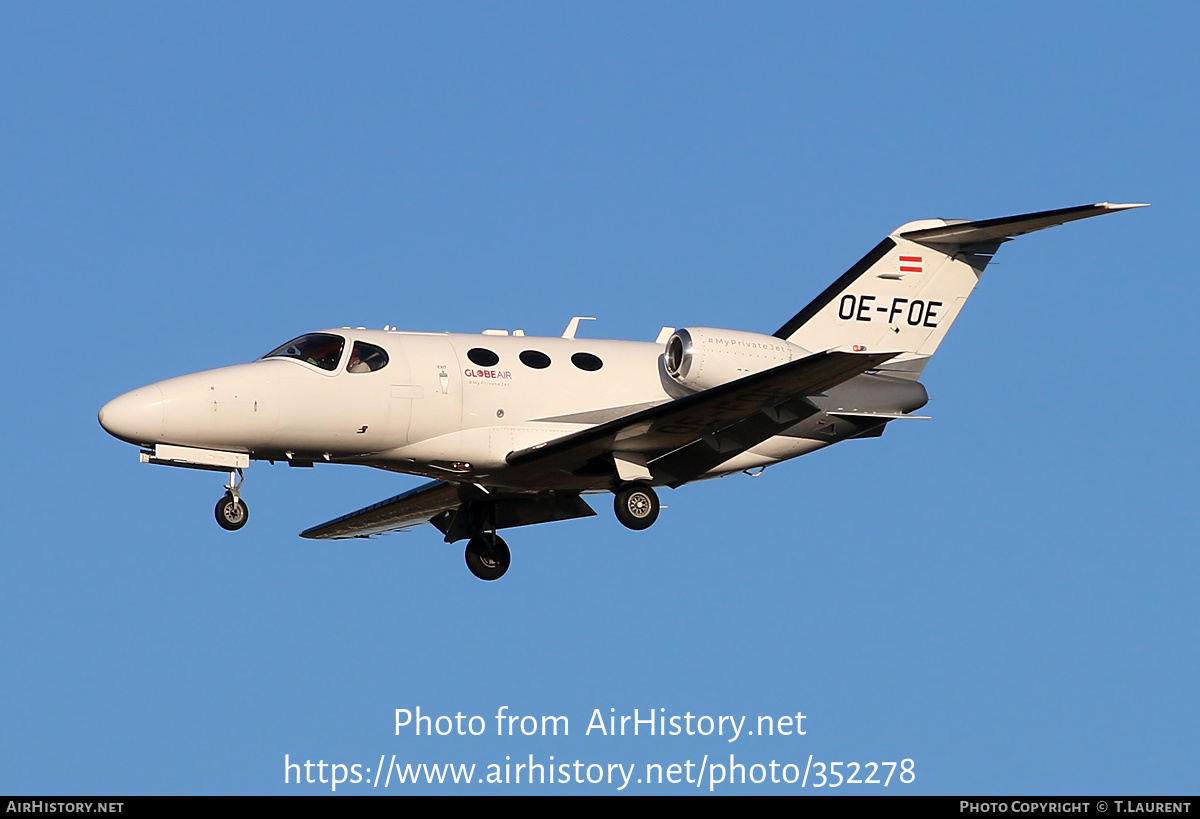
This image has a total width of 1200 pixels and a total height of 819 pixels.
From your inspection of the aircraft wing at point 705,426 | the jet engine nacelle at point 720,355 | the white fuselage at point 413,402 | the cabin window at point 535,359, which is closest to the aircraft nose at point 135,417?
the white fuselage at point 413,402

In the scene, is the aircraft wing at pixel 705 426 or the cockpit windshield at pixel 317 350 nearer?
the aircraft wing at pixel 705 426

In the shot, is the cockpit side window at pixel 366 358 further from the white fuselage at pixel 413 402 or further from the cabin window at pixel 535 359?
the cabin window at pixel 535 359

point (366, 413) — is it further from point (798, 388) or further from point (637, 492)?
point (798, 388)

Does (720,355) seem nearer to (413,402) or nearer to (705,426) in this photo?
(705,426)

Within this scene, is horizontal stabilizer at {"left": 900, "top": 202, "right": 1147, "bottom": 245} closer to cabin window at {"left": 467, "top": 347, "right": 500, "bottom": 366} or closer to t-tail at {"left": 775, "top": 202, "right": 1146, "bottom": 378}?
t-tail at {"left": 775, "top": 202, "right": 1146, "bottom": 378}

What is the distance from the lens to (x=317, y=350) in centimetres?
2430

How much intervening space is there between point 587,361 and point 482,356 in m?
1.65

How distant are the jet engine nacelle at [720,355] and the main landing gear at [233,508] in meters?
6.51

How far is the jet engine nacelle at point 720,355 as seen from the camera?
2480cm

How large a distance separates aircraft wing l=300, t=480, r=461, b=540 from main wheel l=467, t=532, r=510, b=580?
0.81 m

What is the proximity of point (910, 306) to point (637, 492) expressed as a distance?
5.69m

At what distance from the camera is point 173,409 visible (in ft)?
76.9

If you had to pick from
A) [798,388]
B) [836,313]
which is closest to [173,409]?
[798,388]

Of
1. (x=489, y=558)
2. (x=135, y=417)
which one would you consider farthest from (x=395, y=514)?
(x=135, y=417)
